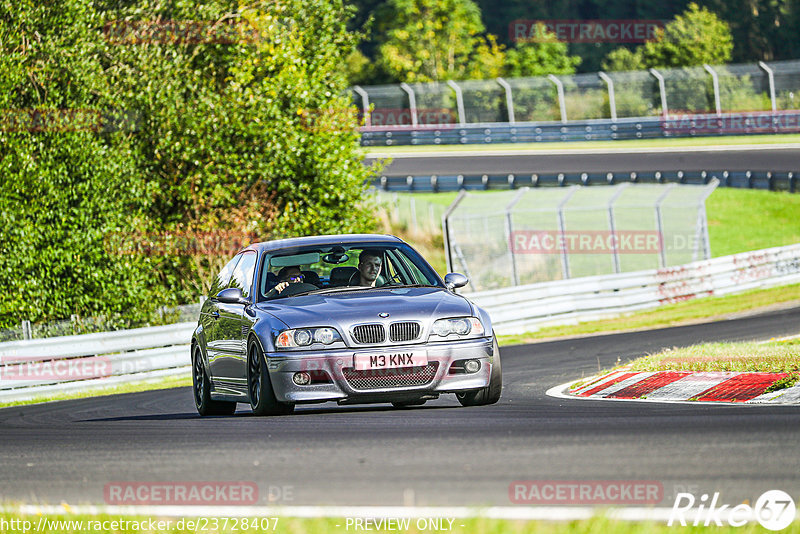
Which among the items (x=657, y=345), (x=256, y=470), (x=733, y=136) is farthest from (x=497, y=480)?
(x=733, y=136)

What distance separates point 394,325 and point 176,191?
1796 cm

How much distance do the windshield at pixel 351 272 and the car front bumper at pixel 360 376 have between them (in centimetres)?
112

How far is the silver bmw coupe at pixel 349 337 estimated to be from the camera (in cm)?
940

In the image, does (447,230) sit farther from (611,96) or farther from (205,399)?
(611,96)

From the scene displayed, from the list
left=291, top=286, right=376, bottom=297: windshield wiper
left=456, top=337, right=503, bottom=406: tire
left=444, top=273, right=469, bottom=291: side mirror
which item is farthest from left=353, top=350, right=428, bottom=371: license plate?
left=444, top=273, right=469, bottom=291: side mirror

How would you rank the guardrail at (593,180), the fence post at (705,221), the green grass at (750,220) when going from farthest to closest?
the guardrail at (593,180) < the green grass at (750,220) < the fence post at (705,221)

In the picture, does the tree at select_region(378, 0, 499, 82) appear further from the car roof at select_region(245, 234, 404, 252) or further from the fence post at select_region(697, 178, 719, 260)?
the car roof at select_region(245, 234, 404, 252)

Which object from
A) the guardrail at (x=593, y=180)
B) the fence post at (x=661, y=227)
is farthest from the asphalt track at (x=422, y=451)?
the guardrail at (x=593, y=180)

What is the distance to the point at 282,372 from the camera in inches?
373

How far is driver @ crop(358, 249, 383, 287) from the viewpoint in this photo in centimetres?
1075

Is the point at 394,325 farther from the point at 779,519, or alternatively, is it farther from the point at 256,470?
the point at 779,519

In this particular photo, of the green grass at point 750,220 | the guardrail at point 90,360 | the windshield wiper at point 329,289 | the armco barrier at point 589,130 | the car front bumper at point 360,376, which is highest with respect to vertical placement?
the windshield wiper at point 329,289

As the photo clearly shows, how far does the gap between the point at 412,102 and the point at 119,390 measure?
116ft

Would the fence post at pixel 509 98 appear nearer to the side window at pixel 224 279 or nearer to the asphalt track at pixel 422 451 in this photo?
the side window at pixel 224 279
